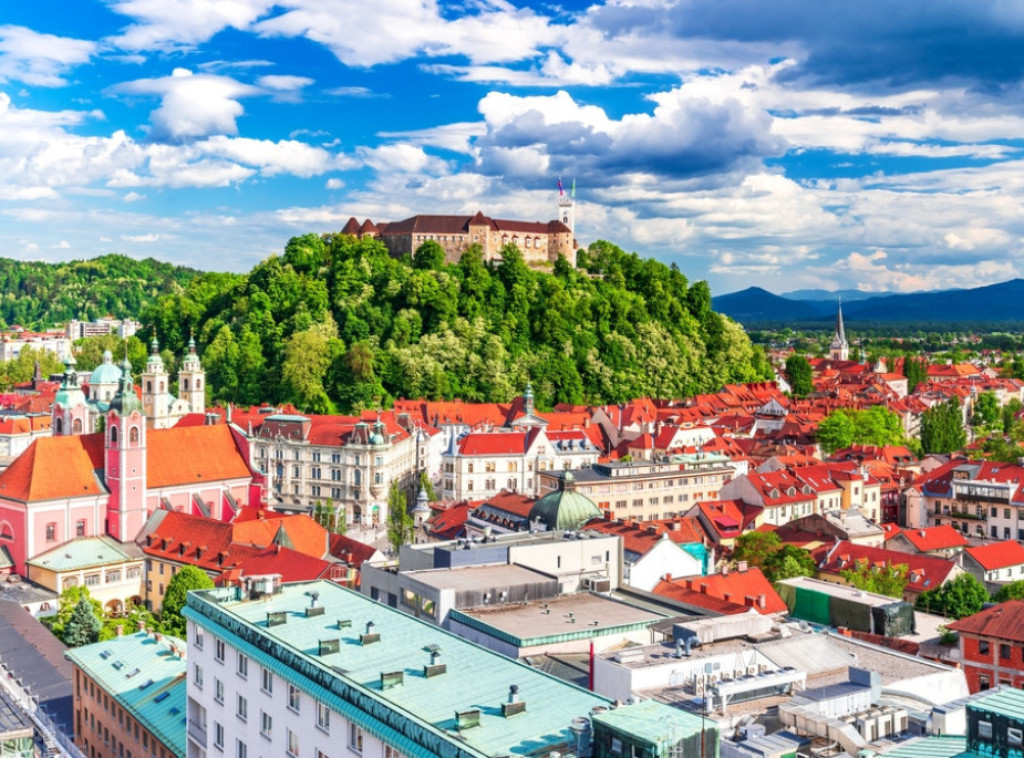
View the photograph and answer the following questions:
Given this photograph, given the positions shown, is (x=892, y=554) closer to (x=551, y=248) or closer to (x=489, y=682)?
(x=489, y=682)

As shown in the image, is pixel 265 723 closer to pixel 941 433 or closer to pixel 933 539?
pixel 933 539

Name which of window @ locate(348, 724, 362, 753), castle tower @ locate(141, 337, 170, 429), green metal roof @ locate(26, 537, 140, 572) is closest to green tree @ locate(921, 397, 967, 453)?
castle tower @ locate(141, 337, 170, 429)

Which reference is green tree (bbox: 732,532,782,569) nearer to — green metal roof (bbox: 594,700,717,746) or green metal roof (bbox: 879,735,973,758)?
green metal roof (bbox: 879,735,973,758)

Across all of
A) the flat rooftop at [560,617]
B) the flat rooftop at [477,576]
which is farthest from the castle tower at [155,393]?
the flat rooftop at [560,617]

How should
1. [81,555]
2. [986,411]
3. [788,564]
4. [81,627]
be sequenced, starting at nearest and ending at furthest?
1. [81,627]
2. [788,564]
3. [81,555]
4. [986,411]

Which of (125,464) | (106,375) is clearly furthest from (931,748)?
(106,375)

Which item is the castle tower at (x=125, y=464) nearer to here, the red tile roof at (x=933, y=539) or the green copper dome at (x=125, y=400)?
the green copper dome at (x=125, y=400)
